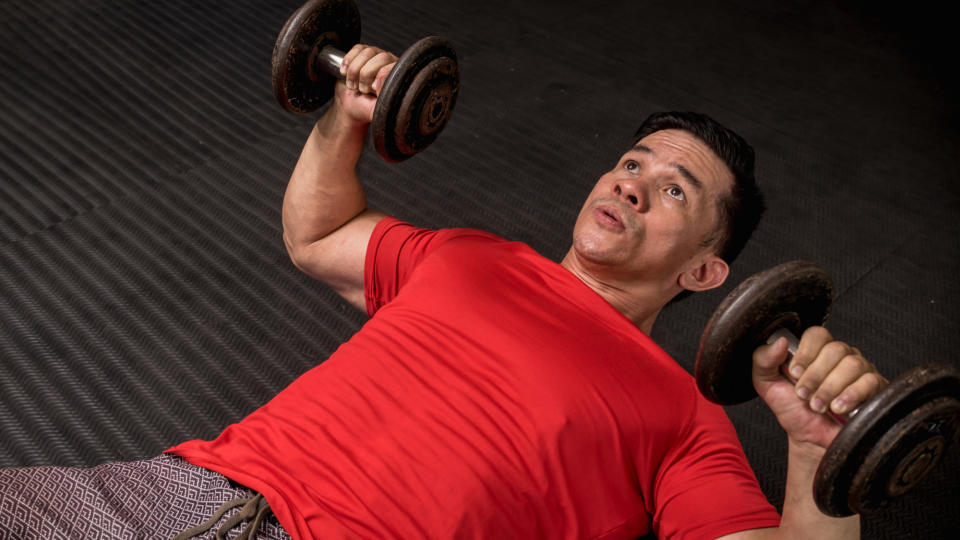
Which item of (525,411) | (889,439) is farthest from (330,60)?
(889,439)

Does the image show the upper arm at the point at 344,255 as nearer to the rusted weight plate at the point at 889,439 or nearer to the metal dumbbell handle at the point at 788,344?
the metal dumbbell handle at the point at 788,344

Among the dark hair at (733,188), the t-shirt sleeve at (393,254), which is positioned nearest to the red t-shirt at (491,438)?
the t-shirt sleeve at (393,254)

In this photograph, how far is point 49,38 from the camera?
3.06m

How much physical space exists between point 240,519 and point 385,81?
74 cm

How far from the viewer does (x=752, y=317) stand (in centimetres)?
110

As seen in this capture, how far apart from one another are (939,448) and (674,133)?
819mm

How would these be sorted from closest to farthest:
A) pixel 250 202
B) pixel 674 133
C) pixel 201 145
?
pixel 674 133 → pixel 250 202 → pixel 201 145

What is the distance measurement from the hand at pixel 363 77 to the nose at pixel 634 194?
478 millimetres

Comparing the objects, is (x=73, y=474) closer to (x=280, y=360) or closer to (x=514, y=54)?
(x=280, y=360)

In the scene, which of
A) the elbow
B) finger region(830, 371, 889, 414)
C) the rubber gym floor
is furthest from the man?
the rubber gym floor

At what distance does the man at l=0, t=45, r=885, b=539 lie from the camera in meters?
1.21

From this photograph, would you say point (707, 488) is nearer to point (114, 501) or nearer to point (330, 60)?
point (114, 501)

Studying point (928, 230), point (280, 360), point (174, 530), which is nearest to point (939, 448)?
point (174, 530)

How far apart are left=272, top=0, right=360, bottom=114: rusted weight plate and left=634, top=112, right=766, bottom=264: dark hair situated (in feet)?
2.22
